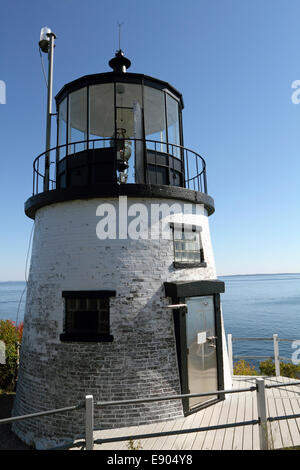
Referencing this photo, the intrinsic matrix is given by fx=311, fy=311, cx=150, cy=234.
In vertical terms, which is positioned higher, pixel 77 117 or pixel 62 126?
pixel 77 117

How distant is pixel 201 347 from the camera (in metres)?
7.87

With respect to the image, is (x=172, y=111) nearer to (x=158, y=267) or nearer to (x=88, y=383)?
(x=158, y=267)

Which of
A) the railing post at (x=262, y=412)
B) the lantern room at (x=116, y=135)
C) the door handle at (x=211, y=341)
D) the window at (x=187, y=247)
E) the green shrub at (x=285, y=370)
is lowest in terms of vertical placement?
the green shrub at (x=285, y=370)

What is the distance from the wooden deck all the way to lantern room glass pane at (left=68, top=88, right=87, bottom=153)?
6864 mm

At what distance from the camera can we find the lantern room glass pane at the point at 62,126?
8.73 m

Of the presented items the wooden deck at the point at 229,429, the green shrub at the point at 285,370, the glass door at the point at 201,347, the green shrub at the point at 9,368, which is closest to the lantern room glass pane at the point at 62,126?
the glass door at the point at 201,347

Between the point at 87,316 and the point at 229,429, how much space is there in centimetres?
370

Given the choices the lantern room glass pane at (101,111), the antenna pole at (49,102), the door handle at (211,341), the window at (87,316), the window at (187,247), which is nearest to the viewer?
the window at (87,316)

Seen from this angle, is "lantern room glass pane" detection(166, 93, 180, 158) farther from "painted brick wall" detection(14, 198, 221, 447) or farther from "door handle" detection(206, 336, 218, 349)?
"door handle" detection(206, 336, 218, 349)

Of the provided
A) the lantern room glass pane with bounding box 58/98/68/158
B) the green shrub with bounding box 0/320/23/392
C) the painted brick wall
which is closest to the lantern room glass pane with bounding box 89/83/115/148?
the lantern room glass pane with bounding box 58/98/68/158

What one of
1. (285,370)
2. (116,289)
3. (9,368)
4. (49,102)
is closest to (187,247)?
(116,289)

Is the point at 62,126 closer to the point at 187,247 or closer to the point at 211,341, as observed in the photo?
the point at 187,247

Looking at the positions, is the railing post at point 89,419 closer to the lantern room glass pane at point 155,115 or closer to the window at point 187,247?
the window at point 187,247

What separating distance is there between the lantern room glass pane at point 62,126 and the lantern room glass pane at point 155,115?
91.0 inches
